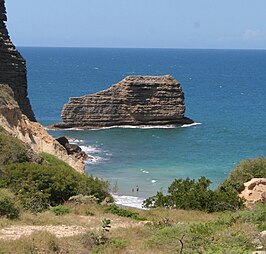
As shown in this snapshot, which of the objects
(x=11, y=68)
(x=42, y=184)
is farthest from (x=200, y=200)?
(x=11, y=68)

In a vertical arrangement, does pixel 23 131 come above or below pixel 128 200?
above

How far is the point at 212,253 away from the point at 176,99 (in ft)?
213

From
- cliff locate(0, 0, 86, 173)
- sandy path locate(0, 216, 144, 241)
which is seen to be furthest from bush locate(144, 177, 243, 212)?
sandy path locate(0, 216, 144, 241)

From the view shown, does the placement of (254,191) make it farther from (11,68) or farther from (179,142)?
(179,142)

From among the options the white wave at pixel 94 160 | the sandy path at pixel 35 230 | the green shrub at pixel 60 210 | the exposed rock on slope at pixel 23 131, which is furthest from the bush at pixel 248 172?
the white wave at pixel 94 160

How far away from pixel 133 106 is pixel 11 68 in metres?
24.0

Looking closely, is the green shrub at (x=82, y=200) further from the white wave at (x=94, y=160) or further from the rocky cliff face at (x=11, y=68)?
the rocky cliff face at (x=11, y=68)

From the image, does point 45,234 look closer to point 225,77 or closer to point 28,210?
point 28,210

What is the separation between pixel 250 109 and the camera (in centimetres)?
9062

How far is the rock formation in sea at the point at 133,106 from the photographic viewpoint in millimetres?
74438

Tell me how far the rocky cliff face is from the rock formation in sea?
19.4 m

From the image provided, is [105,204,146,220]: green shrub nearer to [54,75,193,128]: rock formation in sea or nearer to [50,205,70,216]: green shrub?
[50,205,70,216]: green shrub

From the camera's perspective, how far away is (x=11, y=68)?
179 feet

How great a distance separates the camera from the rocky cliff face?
53.5 metres
